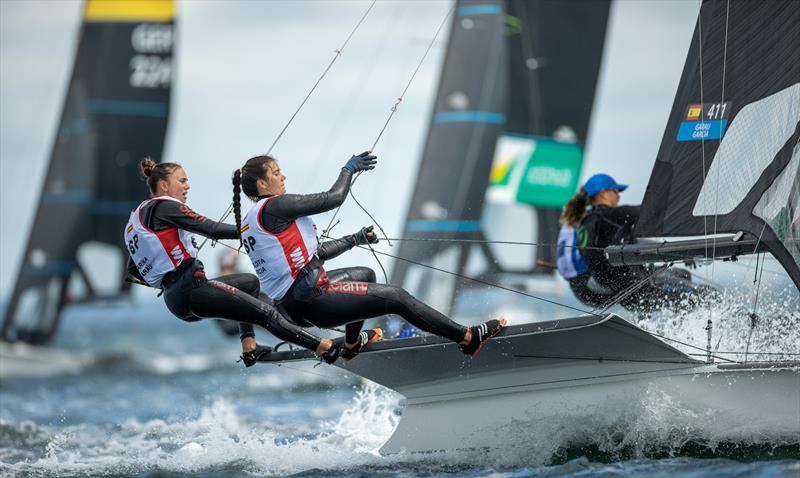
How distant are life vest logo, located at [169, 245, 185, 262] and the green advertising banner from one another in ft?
22.5

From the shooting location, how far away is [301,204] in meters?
5.29

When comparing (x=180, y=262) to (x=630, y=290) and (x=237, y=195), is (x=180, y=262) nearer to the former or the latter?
(x=237, y=195)

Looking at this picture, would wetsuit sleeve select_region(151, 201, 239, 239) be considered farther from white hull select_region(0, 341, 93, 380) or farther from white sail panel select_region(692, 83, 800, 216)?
white hull select_region(0, 341, 93, 380)

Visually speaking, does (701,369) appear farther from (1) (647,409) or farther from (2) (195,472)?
(2) (195,472)

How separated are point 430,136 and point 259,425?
3656mm

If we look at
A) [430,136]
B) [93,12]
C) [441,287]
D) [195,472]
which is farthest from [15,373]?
[195,472]

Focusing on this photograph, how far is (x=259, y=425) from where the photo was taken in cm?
911

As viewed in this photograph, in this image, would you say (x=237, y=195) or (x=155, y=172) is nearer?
(x=237, y=195)

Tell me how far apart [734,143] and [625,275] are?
871mm

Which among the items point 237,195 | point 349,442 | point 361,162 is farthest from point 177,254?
point 349,442

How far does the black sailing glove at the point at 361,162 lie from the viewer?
543cm

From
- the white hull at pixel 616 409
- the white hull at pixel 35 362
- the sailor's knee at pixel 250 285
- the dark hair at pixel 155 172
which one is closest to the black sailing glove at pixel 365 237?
the sailor's knee at pixel 250 285

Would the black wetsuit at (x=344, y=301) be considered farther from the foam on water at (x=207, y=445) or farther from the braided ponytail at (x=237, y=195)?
the foam on water at (x=207, y=445)

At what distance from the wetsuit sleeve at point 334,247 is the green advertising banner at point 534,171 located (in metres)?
6.63
